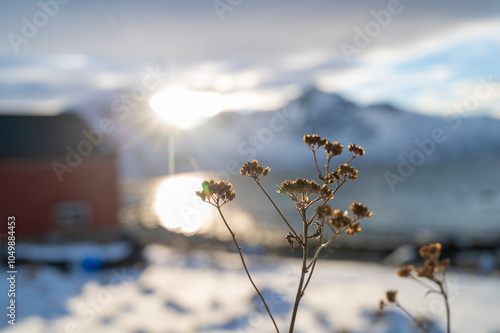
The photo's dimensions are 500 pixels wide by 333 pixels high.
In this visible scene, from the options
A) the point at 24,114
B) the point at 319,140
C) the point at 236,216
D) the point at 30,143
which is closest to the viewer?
the point at 319,140

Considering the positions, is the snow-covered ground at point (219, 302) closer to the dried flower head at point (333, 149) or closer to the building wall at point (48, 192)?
the building wall at point (48, 192)

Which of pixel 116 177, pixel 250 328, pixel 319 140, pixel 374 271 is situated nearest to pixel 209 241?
pixel 116 177

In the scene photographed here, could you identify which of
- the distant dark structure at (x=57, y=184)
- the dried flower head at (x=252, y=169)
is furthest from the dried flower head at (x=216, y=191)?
the distant dark structure at (x=57, y=184)

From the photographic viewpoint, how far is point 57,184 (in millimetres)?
20469

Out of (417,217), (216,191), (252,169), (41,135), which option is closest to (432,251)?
(252,169)

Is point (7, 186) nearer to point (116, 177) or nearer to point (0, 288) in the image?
point (116, 177)

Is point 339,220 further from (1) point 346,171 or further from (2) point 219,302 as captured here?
(2) point 219,302

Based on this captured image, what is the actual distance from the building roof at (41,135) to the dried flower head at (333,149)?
70.3 feet

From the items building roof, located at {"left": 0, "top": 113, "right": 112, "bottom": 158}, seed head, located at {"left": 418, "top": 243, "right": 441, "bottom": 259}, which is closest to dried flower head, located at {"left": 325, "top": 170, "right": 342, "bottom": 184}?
seed head, located at {"left": 418, "top": 243, "right": 441, "bottom": 259}

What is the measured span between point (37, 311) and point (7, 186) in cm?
1058

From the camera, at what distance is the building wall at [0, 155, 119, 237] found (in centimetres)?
1939

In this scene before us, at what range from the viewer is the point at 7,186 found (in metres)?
19.2

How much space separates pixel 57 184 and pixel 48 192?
1.92 feet

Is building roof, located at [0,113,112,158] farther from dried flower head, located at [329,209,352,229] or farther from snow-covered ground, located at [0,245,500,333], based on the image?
dried flower head, located at [329,209,352,229]
